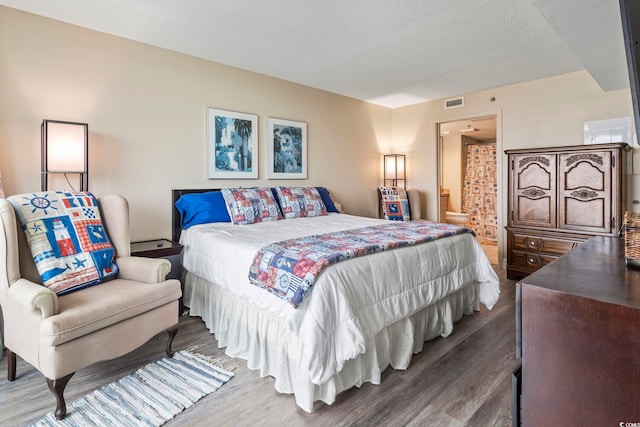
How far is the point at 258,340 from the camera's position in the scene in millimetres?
2164

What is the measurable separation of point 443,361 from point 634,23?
200cm

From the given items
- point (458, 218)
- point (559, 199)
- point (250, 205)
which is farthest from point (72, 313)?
point (458, 218)

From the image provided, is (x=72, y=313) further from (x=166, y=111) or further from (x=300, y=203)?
(x=300, y=203)

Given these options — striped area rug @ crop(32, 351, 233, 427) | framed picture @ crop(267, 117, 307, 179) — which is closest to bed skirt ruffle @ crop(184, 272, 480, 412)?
striped area rug @ crop(32, 351, 233, 427)

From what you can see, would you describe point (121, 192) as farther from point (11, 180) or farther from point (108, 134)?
point (11, 180)

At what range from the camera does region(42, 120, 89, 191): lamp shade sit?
247cm

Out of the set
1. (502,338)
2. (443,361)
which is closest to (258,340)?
(443,361)

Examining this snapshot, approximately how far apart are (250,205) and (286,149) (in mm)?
1189

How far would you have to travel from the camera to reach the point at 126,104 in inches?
122

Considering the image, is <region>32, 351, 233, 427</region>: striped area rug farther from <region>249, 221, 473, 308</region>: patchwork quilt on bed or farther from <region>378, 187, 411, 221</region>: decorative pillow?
<region>378, 187, 411, 221</region>: decorative pillow

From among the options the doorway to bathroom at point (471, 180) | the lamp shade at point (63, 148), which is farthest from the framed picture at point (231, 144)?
the doorway to bathroom at point (471, 180)

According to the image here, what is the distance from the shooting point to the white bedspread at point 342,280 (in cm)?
170

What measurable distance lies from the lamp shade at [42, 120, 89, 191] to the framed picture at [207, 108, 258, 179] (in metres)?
1.20

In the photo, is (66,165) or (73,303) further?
(66,165)
